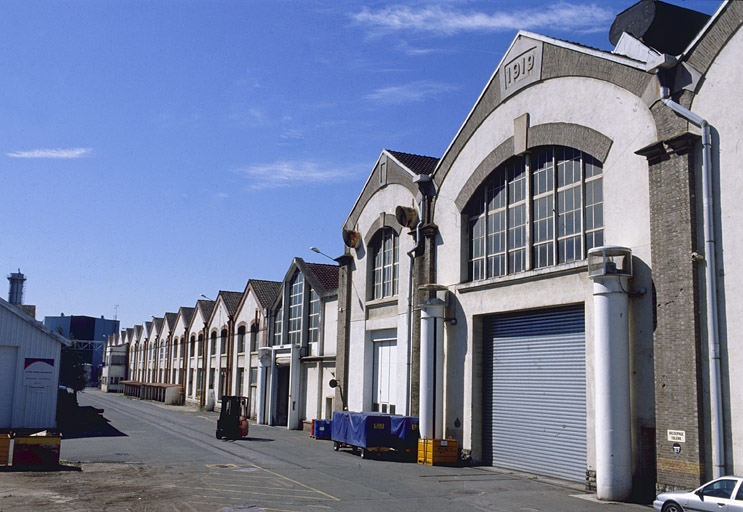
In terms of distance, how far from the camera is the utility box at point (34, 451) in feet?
70.3

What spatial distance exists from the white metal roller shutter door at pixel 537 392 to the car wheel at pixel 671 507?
16.9 ft

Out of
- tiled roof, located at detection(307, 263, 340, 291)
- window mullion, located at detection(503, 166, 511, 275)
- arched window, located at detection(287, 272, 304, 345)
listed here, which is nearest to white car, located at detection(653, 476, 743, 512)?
window mullion, located at detection(503, 166, 511, 275)

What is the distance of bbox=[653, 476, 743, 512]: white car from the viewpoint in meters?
13.5

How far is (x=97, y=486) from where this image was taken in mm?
18359

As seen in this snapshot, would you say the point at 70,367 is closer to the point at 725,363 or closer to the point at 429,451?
the point at 429,451

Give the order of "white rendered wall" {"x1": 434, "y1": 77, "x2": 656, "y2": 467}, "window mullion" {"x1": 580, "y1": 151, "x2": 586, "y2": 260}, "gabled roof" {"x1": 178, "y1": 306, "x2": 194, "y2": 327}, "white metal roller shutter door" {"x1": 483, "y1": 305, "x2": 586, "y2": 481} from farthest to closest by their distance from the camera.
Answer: "gabled roof" {"x1": 178, "y1": 306, "x2": 194, "y2": 327}, "white metal roller shutter door" {"x1": 483, "y1": 305, "x2": 586, "y2": 481}, "window mullion" {"x1": 580, "y1": 151, "x2": 586, "y2": 260}, "white rendered wall" {"x1": 434, "y1": 77, "x2": 656, "y2": 467}

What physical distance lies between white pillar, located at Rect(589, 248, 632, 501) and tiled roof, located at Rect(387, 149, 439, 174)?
1385 cm

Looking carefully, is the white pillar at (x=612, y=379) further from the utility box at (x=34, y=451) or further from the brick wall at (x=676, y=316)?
the utility box at (x=34, y=451)

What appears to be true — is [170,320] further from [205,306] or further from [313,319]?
[313,319]

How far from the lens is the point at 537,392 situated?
73.5 ft

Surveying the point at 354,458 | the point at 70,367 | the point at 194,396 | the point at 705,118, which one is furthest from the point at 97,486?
the point at 70,367

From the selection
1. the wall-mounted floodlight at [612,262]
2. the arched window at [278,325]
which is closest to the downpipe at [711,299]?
Answer: the wall-mounted floodlight at [612,262]

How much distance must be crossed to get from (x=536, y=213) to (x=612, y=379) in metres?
6.37

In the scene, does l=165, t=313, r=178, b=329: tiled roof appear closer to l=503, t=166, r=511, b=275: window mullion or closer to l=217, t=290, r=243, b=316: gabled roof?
l=217, t=290, r=243, b=316: gabled roof
